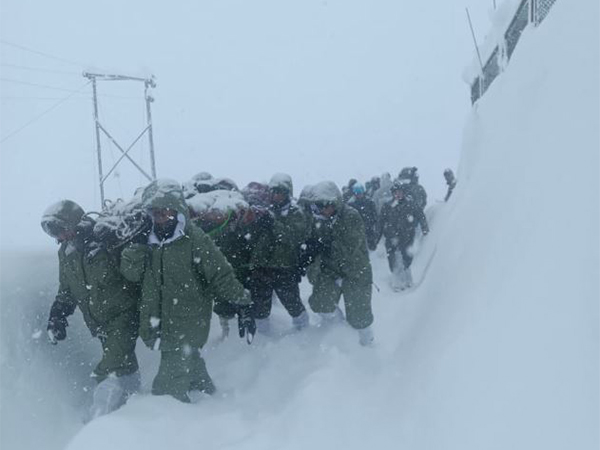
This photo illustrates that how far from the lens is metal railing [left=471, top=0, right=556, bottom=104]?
6.53 meters

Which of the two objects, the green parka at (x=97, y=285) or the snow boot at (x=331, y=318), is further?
the snow boot at (x=331, y=318)

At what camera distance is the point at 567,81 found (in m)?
3.57

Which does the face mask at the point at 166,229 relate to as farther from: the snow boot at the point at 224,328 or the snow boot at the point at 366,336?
the snow boot at the point at 366,336

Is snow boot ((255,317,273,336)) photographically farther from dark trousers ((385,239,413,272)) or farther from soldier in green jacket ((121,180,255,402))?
dark trousers ((385,239,413,272))

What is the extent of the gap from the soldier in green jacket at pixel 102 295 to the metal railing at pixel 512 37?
18.3 feet

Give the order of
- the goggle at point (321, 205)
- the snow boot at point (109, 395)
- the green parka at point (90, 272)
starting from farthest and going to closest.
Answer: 1. the goggle at point (321, 205)
2. the green parka at point (90, 272)
3. the snow boot at point (109, 395)

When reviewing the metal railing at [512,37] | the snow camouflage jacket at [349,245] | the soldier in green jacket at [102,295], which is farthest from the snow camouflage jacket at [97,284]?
the metal railing at [512,37]

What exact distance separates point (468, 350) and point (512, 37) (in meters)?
7.16

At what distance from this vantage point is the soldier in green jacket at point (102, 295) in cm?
408

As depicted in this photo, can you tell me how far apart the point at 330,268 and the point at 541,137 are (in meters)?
2.57

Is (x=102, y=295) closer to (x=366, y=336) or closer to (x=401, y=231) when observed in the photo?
(x=366, y=336)

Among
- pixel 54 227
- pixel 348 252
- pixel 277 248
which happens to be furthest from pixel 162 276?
pixel 348 252

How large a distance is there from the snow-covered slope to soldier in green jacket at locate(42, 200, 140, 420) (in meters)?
0.30

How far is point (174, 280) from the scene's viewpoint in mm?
3992
